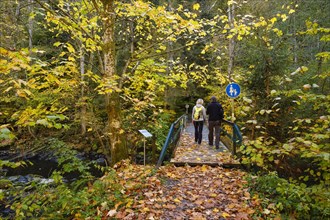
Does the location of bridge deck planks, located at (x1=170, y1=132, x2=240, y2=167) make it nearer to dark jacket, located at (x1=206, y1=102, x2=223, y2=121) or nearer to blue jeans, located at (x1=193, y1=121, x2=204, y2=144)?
blue jeans, located at (x1=193, y1=121, x2=204, y2=144)

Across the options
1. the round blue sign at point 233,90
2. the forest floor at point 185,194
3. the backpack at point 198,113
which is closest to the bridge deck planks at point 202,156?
the forest floor at point 185,194

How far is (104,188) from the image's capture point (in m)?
6.02

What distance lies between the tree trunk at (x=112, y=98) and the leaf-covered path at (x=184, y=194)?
56 cm

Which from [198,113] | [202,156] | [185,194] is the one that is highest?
[198,113]

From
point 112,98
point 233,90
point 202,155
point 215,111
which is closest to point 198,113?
point 215,111

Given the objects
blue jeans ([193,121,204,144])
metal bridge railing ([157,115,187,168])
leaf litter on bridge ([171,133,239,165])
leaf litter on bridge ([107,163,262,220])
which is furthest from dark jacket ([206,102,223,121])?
leaf litter on bridge ([107,163,262,220])

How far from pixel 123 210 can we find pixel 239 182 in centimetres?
345

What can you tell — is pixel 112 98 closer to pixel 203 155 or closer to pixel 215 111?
pixel 203 155

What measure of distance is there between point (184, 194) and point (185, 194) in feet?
0.09

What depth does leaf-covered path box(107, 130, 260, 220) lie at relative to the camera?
15.8 feet

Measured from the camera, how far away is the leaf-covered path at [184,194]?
4801 mm

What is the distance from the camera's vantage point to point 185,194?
19.4 feet

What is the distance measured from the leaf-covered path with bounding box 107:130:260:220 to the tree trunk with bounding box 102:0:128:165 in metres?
0.56

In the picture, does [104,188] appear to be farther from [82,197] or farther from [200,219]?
[200,219]
